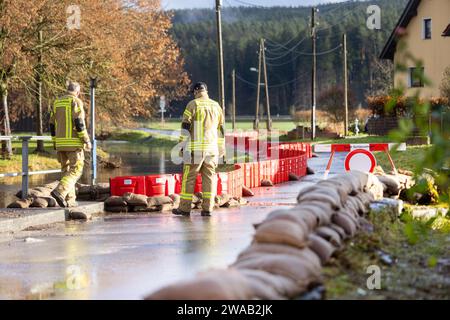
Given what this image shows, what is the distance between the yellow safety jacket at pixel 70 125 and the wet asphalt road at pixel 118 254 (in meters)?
1.36

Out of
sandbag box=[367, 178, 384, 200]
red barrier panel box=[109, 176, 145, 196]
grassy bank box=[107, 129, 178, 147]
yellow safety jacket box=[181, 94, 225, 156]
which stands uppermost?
yellow safety jacket box=[181, 94, 225, 156]

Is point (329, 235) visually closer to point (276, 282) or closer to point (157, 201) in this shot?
point (276, 282)

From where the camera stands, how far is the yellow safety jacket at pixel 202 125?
15.2m

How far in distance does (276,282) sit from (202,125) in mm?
9367

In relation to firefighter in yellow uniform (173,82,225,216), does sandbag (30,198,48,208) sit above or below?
below

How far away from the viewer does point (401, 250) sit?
8898 mm

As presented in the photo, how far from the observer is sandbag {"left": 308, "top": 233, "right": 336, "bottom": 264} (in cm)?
723

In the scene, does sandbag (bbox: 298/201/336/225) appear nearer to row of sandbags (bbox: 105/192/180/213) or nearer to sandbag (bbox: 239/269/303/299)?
sandbag (bbox: 239/269/303/299)

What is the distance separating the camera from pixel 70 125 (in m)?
15.9

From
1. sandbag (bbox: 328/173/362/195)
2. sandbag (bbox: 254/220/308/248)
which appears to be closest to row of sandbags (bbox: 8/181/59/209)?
sandbag (bbox: 328/173/362/195)

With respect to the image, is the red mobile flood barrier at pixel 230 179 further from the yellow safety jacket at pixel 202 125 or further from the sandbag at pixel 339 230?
the sandbag at pixel 339 230

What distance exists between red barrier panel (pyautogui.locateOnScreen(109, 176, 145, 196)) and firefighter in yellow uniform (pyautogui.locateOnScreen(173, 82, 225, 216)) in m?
2.16

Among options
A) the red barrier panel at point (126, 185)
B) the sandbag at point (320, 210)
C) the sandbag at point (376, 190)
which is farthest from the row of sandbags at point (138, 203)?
the sandbag at point (320, 210)
